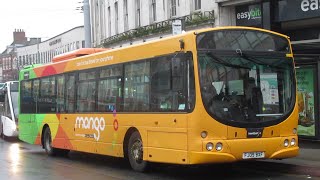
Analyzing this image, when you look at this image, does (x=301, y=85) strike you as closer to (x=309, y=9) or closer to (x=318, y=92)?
(x=318, y=92)

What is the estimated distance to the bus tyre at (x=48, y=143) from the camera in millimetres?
17969

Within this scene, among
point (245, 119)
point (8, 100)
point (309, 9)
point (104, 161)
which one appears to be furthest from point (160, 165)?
point (8, 100)

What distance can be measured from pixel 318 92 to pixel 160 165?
545 cm

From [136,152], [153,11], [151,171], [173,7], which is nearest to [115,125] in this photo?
[136,152]

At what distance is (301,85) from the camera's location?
16453mm

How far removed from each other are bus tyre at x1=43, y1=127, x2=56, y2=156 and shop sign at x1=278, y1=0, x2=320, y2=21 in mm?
8459

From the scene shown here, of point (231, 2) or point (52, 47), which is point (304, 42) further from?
point (52, 47)

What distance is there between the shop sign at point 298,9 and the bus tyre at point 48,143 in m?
8.46

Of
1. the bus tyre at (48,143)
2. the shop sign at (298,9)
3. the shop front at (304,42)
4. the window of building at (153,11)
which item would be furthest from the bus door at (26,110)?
the shop sign at (298,9)

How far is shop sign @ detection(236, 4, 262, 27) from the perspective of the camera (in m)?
17.7

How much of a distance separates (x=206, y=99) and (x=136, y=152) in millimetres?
2886

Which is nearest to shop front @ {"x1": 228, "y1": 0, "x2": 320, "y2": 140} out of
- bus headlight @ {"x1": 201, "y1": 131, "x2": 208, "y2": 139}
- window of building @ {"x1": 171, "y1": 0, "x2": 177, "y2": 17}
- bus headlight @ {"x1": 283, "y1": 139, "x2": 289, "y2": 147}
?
bus headlight @ {"x1": 283, "y1": 139, "x2": 289, "y2": 147}

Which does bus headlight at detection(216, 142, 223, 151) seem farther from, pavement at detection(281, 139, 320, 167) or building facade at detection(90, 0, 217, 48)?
building facade at detection(90, 0, 217, 48)

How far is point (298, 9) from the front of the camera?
16203mm
